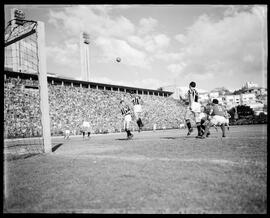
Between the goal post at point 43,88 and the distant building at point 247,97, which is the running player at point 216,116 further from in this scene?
the distant building at point 247,97

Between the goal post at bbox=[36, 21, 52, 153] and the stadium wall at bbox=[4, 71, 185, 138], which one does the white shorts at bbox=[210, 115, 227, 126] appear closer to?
the goal post at bbox=[36, 21, 52, 153]

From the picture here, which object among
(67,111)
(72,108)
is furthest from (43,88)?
(72,108)

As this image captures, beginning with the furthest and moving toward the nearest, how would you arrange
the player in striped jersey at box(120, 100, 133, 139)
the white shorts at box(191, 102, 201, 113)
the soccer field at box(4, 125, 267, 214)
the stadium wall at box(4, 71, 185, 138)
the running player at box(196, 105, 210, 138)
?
the stadium wall at box(4, 71, 185, 138) < the player in striped jersey at box(120, 100, 133, 139) < the white shorts at box(191, 102, 201, 113) < the running player at box(196, 105, 210, 138) < the soccer field at box(4, 125, 267, 214)

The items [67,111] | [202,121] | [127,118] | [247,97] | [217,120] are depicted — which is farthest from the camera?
[247,97]

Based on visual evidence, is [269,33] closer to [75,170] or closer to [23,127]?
[75,170]

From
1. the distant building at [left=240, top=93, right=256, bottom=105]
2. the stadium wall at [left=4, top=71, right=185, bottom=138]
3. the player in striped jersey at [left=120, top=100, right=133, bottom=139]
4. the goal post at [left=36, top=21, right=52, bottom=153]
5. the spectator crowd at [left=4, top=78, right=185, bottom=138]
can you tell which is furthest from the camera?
the distant building at [left=240, top=93, right=256, bottom=105]

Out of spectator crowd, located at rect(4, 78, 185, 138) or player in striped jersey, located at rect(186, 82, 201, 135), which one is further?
spectator crowd, located at rect(4, 78, 185, 138)

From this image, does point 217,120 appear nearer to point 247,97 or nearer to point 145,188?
point 145,188

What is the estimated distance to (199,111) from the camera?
9.33 meters

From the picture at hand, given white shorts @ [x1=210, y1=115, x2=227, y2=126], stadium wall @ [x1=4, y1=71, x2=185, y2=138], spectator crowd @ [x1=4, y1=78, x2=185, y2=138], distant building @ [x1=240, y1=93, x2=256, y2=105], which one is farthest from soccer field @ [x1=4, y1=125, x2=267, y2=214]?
distant building @ [x1=240, y1=93, x2=256, y2=105]

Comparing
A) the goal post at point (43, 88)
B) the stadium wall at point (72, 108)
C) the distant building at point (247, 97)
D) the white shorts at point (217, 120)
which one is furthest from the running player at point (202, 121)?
the distant building at point (247, 97)

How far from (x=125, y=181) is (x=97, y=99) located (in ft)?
128
